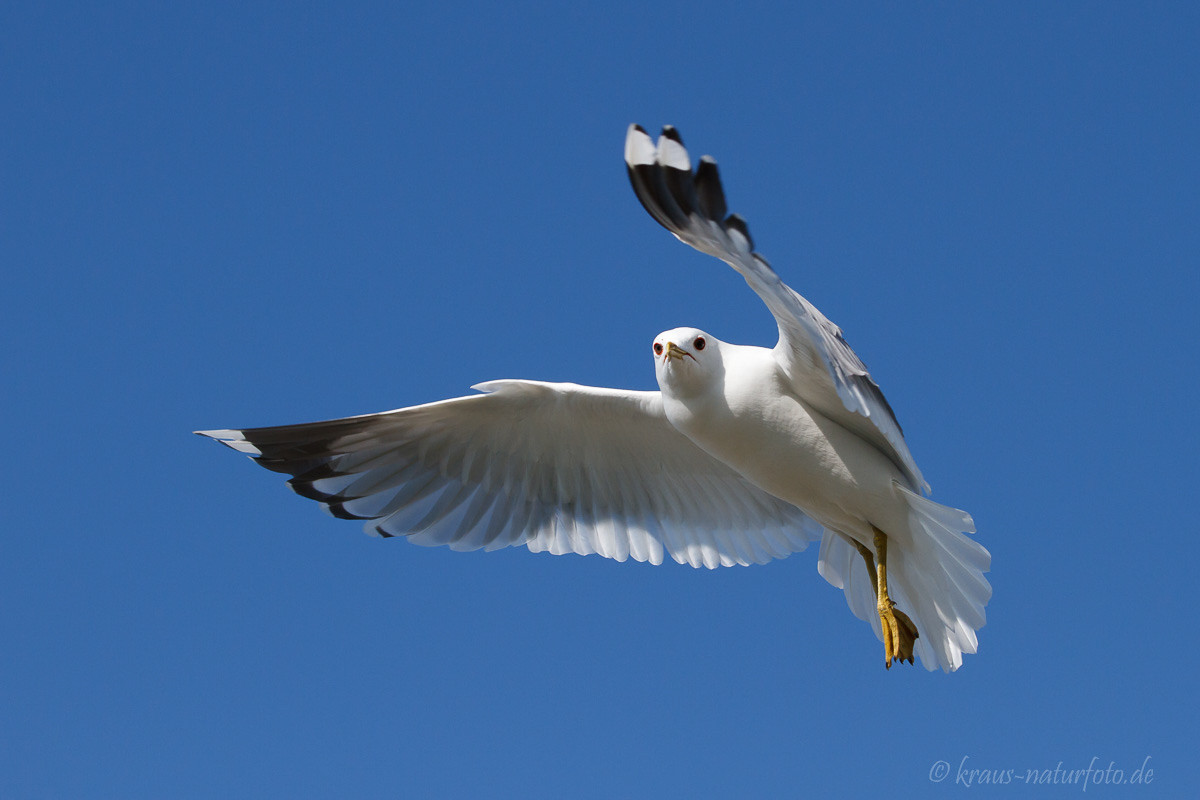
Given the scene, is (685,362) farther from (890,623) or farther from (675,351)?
(890,623)

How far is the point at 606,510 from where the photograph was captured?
25.4 ft

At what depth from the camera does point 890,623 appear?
6.61 m

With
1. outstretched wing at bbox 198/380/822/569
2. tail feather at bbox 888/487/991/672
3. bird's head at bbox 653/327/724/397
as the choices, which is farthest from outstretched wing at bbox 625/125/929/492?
outstretched wing at bbox 198/380/822/569

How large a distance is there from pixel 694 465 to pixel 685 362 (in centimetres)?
148

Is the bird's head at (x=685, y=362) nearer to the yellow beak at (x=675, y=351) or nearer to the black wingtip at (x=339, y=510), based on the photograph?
the yellow beak at (x=675, y=351)

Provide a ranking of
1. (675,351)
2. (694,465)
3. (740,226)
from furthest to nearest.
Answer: (694,465) < (675,351) < (740,226)

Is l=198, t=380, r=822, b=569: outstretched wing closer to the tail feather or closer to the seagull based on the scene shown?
the seagull

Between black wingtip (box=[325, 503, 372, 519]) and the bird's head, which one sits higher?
the bird's head

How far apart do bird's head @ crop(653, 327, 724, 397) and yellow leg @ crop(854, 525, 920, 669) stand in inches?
45.8

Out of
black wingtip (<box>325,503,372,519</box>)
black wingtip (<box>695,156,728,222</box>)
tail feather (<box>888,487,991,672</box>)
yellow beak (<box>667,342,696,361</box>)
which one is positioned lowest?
black wingtip (<box>325,503,372,519</box>)

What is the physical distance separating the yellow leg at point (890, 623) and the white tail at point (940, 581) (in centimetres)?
8

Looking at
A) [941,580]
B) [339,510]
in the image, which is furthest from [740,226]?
[339,510]

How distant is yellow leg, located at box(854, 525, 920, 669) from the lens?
6609 millimetres

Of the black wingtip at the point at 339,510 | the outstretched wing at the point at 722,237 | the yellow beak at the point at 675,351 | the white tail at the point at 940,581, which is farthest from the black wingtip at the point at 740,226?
the black wingtip at the point at 339,510
